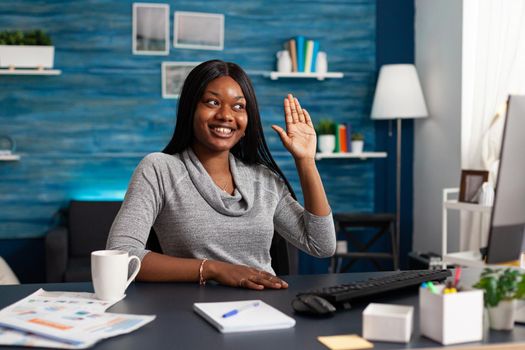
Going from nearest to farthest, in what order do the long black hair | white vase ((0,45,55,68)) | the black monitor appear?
the black monitor, the long black hair, white vase ((0,45,55,68))

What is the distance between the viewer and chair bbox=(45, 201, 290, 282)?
14.0ft

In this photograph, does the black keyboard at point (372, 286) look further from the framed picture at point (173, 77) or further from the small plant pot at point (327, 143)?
the framed picture at point (173, 77)

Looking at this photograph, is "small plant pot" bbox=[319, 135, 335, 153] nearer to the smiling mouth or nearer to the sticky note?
the smiling mouth

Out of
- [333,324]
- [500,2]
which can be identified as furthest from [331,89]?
[333,324]

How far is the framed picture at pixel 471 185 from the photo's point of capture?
4090 mm

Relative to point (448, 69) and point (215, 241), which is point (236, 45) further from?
point (215, 241)

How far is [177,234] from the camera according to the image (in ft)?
6.77

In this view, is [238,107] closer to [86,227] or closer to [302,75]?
[86,227]

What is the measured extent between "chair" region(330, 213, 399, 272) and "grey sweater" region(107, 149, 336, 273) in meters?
2.69

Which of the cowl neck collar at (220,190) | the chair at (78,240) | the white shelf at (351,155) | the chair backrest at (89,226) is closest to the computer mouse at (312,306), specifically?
the cowl neck collar at (220,190)

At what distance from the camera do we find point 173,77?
5.01 metres

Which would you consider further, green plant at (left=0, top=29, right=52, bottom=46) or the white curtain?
green plant at (left=0, top=29, right=52, bottom=46)

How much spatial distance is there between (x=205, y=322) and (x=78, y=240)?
3.46 m

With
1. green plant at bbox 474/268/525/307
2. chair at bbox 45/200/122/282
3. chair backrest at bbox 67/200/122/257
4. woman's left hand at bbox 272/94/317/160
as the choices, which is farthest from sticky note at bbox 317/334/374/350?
chair backrest at bbox 67/200/122/257
